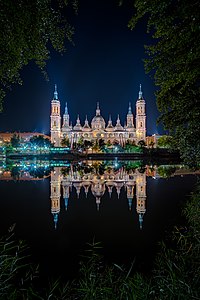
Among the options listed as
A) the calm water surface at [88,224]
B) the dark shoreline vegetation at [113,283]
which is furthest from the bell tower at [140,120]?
the dark shoreline vegetation at [113,283]

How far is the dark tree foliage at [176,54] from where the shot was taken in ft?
12.6

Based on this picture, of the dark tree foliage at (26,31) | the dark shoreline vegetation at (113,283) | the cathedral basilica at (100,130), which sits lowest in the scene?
the dark shoreline vegetation at (113,283)

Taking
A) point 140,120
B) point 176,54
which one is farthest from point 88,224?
point 140,120

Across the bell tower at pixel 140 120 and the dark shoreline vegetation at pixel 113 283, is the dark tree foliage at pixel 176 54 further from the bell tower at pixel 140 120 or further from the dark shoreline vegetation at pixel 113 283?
the bell tower at pixel 140 120

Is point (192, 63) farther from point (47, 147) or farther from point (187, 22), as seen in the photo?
point (47, 147)

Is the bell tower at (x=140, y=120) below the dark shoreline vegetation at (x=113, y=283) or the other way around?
the other way around

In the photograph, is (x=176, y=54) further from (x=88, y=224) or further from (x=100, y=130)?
(x=100, y=130)

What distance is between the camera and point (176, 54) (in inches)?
192

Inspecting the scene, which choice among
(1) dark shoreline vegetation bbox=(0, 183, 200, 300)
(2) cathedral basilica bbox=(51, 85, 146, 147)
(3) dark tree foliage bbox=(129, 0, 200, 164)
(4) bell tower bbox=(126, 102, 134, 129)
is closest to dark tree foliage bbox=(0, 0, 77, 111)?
(3) dark tree foliage bbox=(129, 0, 200, 164)

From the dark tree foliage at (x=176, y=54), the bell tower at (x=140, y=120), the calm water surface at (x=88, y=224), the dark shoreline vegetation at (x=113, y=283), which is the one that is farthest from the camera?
the bell tower at (x=140, y=120)

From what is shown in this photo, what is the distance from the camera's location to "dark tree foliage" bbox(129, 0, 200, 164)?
3.84 m

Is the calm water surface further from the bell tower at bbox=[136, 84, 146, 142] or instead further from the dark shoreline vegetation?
the bell tower at bbox=[136, 84, 146, 142]

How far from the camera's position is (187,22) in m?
4.09

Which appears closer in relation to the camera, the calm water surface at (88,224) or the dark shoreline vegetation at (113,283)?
the dark shoreline vegetation at (113,283)
